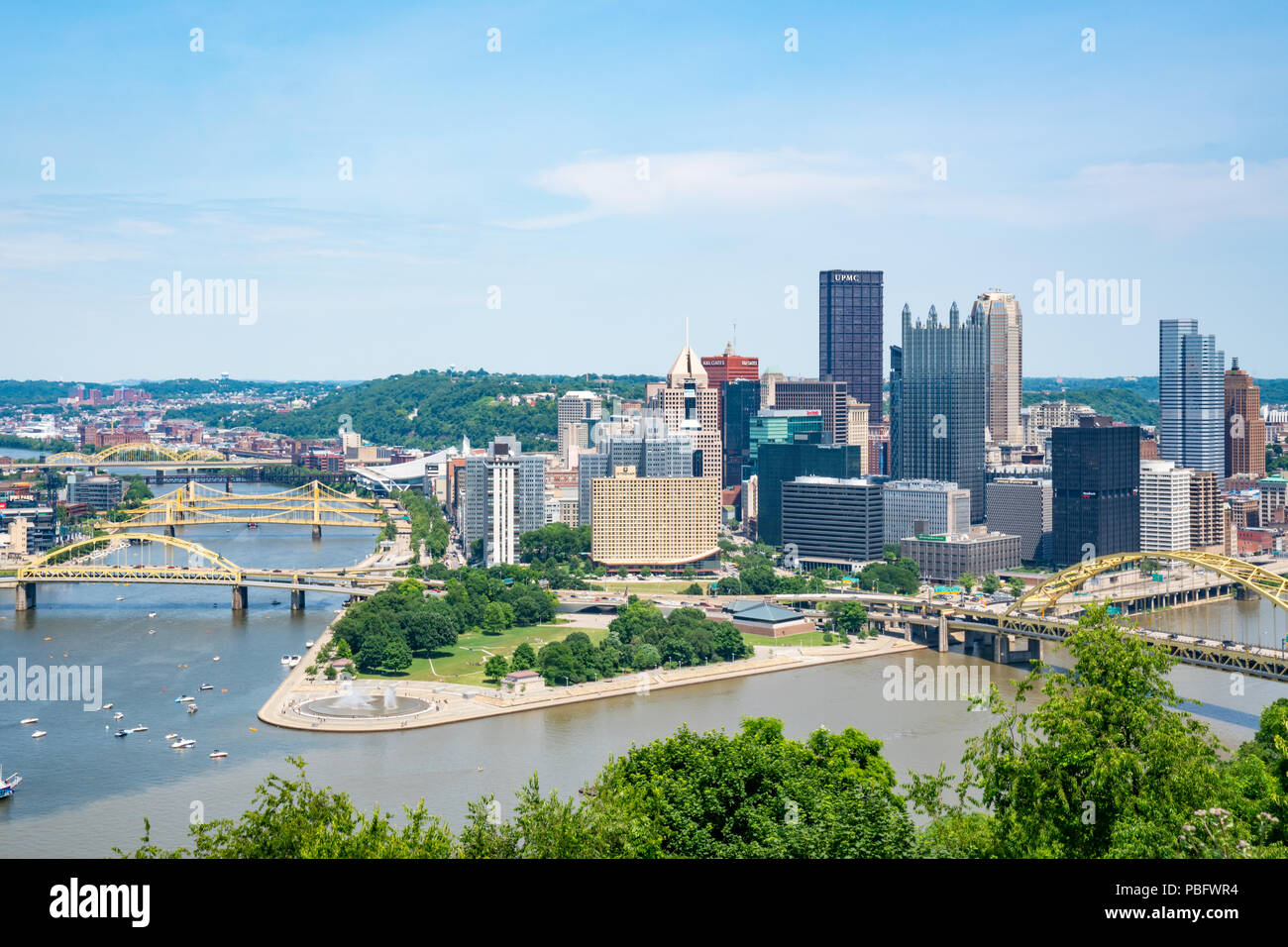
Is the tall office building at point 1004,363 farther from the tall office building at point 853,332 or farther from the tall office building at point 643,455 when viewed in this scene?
the tall office building at point 643,455

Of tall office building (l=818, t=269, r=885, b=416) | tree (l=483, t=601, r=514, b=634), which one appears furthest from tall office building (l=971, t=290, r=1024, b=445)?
tree (l=483, t=601, r=514, b=634)

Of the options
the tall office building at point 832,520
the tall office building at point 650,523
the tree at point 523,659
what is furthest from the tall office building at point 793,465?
the tree at point 523,659

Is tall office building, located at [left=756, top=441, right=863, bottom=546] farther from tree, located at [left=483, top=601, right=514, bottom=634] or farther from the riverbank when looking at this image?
the riverbank

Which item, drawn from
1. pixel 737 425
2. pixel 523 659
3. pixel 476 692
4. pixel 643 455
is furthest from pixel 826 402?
pixel 476 692

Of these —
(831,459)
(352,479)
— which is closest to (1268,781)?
(831,459)

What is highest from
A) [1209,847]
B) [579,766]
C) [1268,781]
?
[1209,847]

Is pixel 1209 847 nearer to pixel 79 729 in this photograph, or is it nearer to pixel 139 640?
pixel 79 729
